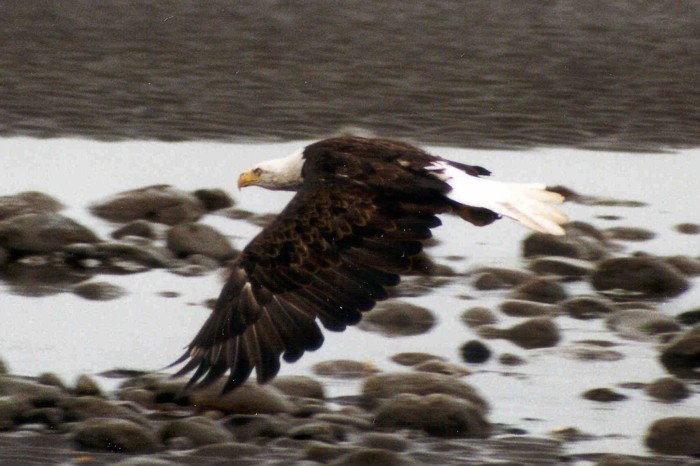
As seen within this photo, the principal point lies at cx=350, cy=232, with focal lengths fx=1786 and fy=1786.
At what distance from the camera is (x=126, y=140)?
1114 centimetres

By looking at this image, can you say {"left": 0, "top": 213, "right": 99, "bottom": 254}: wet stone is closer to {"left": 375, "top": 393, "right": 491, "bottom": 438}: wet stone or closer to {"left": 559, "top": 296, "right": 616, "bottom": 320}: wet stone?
{"left": 559, "top": 296, "right": 616, "bottom": 320}: wet stone

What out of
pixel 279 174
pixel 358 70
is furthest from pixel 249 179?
pixel 358 70

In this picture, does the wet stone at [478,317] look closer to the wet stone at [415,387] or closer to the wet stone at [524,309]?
the wet stone at [524,309]

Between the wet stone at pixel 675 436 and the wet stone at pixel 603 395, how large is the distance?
579 millimetres

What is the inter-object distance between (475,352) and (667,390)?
0.81 metres

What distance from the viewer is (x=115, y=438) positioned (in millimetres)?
5586

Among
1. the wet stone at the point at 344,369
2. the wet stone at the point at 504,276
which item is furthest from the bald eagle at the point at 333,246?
the wet stone at the point at 504,276

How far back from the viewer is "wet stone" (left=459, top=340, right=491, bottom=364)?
22.5 ft

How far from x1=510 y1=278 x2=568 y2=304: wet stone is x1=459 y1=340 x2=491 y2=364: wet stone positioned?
0.88m

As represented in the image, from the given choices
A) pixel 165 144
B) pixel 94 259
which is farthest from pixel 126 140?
pixel 94 259

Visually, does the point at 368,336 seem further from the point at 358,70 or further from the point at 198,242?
the point at 358,70

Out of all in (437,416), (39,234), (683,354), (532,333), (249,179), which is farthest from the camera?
(39,234)

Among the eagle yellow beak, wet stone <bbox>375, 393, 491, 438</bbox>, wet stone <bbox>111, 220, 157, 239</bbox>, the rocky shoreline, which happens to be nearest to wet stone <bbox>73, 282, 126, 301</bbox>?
the rocky shoreline

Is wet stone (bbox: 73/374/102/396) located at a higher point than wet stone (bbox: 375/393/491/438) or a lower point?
higher
